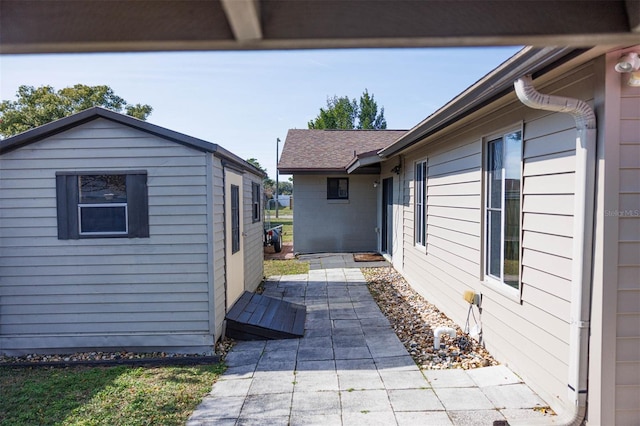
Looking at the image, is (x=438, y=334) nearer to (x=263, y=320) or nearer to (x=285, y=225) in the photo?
(x=263, y=320)

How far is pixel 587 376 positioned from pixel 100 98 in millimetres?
30271

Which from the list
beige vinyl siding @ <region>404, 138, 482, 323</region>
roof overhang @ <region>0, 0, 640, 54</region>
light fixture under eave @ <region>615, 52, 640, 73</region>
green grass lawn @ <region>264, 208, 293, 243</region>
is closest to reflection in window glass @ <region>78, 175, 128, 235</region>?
roof overhang @ <region>0, 0, 640, 54</region>

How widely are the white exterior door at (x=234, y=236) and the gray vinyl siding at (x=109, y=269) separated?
0.75m

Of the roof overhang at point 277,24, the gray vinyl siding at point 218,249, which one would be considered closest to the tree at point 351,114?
the gray vinyl siding at point 218,249

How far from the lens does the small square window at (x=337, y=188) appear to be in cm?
1273

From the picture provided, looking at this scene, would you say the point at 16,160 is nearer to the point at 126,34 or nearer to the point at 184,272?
the point at 184,272

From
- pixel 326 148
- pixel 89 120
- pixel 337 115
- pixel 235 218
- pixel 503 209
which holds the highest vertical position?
pixel 337 115

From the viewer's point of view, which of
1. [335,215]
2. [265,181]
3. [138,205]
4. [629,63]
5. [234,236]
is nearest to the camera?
[629,63]

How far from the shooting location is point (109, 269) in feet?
15.5

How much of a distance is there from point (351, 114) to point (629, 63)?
35.6 metres

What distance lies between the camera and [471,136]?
488 centimetres

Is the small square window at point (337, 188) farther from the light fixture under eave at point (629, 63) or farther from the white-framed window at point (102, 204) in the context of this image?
the light fixture under eave at point (629, 63)

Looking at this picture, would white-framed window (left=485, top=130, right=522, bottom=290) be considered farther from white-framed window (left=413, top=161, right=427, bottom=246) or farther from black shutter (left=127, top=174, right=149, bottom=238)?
black shutter (left=127, top=174, right=149, bottom=238)

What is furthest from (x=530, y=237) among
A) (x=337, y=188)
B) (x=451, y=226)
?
(x=337, y=188)
